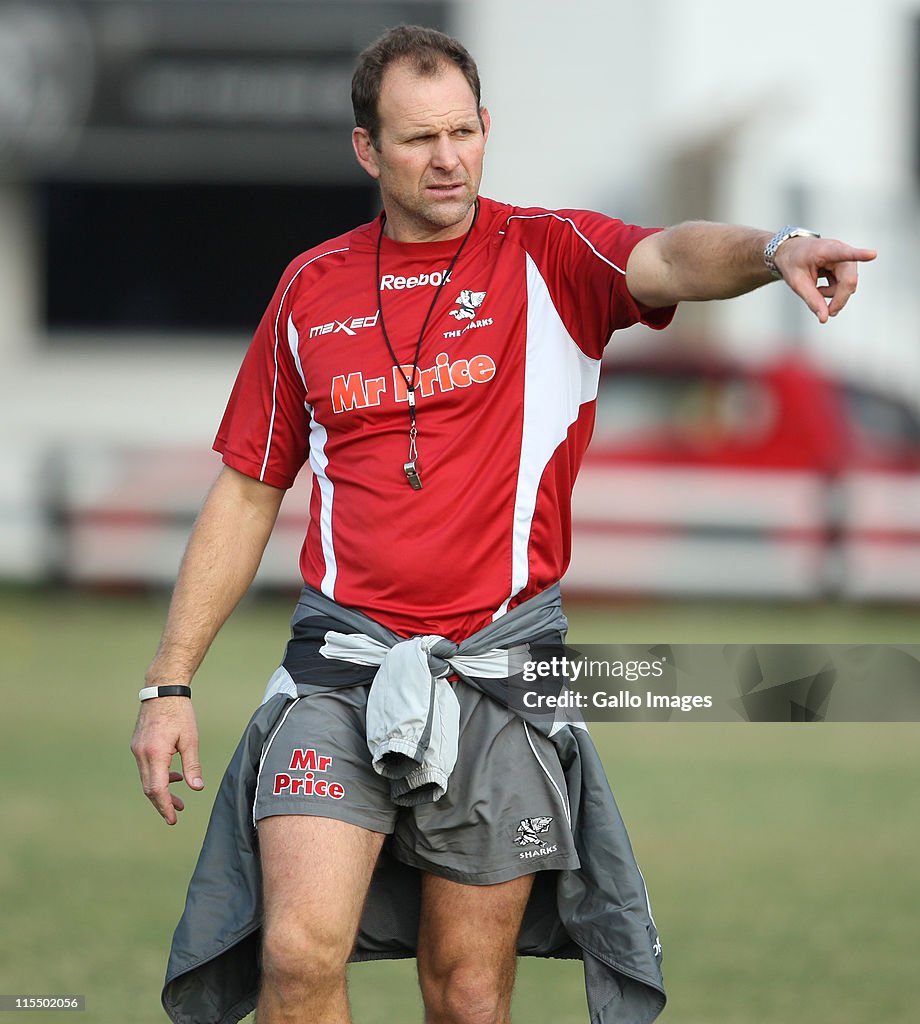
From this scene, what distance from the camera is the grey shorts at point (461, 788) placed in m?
3.96

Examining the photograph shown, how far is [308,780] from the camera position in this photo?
155 inches

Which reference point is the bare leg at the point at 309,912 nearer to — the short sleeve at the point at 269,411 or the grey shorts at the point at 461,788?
the grey shorts at the point at 461,788

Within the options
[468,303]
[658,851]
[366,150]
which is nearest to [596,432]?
[658,851]

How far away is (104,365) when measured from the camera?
67.1ft

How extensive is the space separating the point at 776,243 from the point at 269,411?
4.34 ft

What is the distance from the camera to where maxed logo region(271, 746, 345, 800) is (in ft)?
12.8

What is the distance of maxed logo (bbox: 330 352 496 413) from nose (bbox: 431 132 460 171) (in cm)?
42

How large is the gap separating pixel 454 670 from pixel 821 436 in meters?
9.69

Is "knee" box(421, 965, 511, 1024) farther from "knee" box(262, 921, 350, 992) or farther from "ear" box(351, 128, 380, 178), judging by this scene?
"ear" box(351, 128, 380, 178)

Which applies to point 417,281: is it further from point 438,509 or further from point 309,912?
point 309,912

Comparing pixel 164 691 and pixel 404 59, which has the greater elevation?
pixel 404 59

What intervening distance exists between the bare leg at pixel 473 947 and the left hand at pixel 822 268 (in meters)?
1.47

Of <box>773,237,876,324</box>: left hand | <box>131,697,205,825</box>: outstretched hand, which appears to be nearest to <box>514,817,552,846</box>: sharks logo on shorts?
<box>131,697,205,825</box>: outstretched hand

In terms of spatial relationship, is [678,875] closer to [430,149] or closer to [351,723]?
[351,723]
